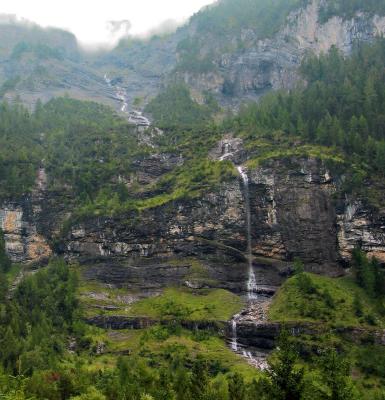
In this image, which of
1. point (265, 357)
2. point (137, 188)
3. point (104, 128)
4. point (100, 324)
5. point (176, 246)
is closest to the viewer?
point (265, 357)

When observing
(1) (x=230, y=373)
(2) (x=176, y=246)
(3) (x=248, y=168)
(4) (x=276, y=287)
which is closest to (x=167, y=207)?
(2) (x=176, y=246)

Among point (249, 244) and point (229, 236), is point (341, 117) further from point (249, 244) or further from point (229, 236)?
point (229, 236)

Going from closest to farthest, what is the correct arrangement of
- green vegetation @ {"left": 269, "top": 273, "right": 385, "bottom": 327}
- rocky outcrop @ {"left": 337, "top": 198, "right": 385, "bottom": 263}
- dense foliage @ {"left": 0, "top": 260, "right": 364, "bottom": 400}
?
dense foliage @ {"left": 0, "top": 260, "right": 364, "bottom": 400} → green vegetation @ {"left": 269, "top": 273, "right": 385, "bottom": 327} → rocky outcrop @ {"left": 337, "top": 198, "right": 385, "bottom": 263}

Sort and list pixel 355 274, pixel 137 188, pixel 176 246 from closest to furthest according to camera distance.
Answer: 1. pixel 355 274
2. pixel 176 246
3. pixel 137 188

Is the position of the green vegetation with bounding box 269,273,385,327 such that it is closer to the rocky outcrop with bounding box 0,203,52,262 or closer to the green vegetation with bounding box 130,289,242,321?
the green vegetation with bounding box 130,289,242,321

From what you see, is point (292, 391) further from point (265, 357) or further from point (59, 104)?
point (59, 104)

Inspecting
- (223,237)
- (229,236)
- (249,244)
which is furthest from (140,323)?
(249,244)

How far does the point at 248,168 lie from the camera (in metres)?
126

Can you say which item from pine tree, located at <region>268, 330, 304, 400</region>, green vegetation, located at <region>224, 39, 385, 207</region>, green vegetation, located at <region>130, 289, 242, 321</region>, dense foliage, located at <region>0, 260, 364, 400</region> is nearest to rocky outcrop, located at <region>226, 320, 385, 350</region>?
green vegetation, located at <region>130, 289, 242, 321</region>

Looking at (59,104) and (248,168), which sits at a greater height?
(59,104)

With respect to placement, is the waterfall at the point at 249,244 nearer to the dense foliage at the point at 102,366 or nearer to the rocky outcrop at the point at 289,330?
the rocky outcrop at the point at 289,330

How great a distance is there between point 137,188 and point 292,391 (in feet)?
342

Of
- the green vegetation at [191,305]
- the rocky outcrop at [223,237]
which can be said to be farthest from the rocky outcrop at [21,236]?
the green vegetation at [191,305]

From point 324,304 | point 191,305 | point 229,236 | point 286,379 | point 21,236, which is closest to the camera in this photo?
point 286,379
